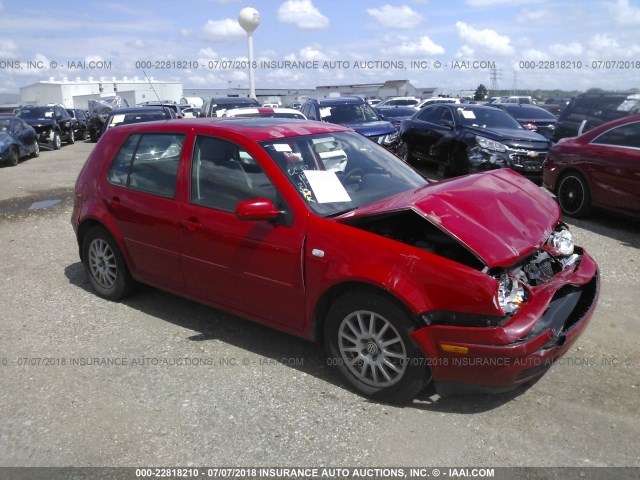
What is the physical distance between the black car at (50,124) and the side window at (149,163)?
18431mm

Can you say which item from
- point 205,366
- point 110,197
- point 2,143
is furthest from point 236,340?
point 2,143

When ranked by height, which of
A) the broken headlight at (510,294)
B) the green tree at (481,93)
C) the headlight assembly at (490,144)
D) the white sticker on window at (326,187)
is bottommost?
the broken headlight at (510,294)

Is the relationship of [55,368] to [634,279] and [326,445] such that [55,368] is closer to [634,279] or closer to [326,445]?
[326,445]

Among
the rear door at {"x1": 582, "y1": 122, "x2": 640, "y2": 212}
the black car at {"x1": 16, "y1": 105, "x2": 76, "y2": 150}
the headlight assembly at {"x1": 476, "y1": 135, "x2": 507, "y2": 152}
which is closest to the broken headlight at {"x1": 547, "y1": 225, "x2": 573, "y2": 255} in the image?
the rear door at {"x1": 582, "y1": 122, "x2": 640, "y2": 212}

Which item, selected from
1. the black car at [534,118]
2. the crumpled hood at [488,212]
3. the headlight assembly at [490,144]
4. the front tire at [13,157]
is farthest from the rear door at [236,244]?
the front tire at [13,157]

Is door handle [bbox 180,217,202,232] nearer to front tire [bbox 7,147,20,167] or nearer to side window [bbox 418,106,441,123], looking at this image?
side window [bbox 418,106,441,123]

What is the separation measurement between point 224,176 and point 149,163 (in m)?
0.95

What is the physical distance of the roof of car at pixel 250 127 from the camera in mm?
4191

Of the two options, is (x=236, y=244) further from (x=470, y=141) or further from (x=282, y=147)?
(x=470, y=141)

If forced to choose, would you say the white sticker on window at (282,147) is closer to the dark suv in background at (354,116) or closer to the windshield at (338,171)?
the windshield at (338,171)

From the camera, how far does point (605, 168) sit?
24.6 feet

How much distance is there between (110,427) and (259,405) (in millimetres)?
921

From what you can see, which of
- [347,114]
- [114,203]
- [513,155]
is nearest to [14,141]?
[347,114]

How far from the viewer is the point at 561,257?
12.7 ft
